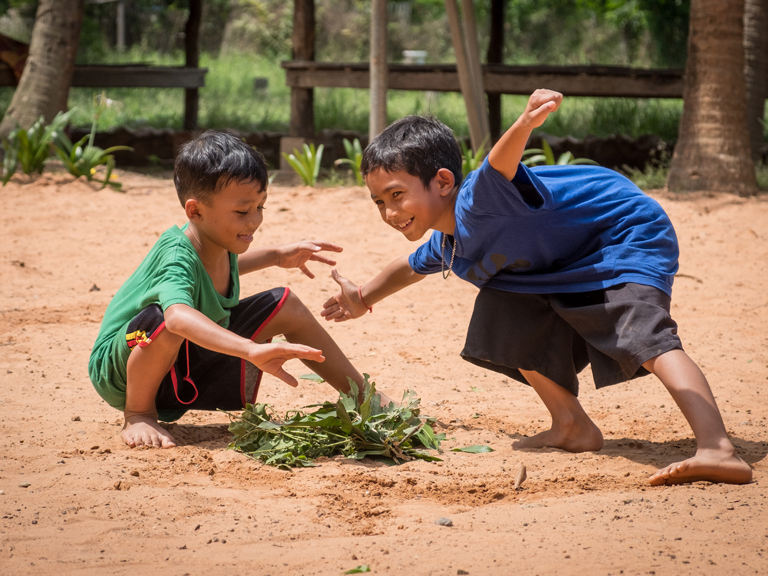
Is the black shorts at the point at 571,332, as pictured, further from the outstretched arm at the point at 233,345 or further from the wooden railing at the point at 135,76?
the wooden railing at the point at 135,76

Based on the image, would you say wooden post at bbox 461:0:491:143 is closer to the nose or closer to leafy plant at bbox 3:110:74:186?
leafy plant at bbox 3:110:74:186

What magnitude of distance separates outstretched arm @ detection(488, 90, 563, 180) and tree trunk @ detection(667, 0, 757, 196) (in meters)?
4.49

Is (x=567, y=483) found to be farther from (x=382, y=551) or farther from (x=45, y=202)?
(x=45, y=202)

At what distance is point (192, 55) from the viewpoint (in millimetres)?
10586

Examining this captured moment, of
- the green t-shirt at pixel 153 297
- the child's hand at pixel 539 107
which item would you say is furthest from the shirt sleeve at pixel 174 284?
the child's hand at pixel 539 107

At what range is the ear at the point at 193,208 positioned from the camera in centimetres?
241

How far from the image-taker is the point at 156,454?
7.52 ft

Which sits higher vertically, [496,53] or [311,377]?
[496,53]

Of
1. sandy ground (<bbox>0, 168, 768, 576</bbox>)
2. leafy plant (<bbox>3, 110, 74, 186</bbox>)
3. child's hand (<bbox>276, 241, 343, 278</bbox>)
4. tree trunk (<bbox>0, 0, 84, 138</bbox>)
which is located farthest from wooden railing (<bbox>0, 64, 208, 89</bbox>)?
child's hand (<bbox>276, 241, 343, 278</bbox>)

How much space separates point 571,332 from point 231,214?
3.70ft

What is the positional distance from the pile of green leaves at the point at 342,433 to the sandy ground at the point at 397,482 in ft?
0.23

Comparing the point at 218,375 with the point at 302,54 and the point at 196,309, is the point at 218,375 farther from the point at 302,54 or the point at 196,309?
the point at 302,54

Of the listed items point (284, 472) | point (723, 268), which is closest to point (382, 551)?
point (284, 472)

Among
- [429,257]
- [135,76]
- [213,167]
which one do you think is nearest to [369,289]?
[429,257]
